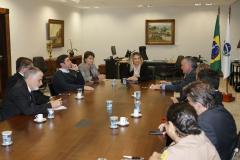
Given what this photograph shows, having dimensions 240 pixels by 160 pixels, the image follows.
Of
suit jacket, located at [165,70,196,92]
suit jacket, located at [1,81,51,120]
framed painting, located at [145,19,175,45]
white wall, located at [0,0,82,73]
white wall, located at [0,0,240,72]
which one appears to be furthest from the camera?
framed painting, located at [145,19,175,45]

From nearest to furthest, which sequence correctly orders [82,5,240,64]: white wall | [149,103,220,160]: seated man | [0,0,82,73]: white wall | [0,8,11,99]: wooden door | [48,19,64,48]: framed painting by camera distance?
1. [149,103,220,160]: seated man
2. [0,8,11,99]: wooden door
3. [0,0,82,73]: white wall
4. [48,19,64,48]: framed painting
5. [82,5,240,64]: white wall

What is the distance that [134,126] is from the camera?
2.62 metres

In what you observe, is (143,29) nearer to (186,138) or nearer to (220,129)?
(220,129)

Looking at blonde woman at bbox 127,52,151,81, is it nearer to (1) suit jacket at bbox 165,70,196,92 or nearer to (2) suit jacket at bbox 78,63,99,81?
(2) suit jacket at bbox 78,63,99,81

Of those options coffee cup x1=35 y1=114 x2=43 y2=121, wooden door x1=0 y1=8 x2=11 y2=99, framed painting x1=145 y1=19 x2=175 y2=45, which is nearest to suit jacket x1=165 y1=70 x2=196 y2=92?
coffee cup x1=35 y1=114 x2=43 y2=121

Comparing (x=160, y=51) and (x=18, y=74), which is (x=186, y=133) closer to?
(x=18, y=74)

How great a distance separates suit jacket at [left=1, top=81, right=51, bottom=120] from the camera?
296 cm

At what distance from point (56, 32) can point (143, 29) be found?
3548 millimetres

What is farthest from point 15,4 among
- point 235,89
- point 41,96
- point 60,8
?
point 235,89

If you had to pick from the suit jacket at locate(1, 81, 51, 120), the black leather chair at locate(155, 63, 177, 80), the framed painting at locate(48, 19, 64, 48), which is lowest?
the black leather chair at locate(155, 63, 177, 80)

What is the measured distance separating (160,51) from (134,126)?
31.5 ft

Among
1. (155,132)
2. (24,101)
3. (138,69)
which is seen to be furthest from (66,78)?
(155,132)

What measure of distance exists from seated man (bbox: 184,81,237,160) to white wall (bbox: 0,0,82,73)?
20.6 ft

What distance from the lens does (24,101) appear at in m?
2.98
